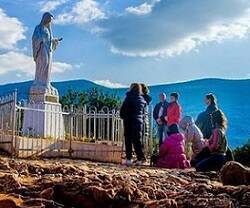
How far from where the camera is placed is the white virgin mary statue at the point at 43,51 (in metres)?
18.5

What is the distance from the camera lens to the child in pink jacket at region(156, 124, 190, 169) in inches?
443

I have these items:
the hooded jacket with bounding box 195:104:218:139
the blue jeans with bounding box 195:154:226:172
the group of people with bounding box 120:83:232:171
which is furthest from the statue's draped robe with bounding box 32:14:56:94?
the blue jeans with bounding box 195:154:226:172

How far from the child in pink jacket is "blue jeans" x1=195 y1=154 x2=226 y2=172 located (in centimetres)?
87

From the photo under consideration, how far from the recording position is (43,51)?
1877 centimetres

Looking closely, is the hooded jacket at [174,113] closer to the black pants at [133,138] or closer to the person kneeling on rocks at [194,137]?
the person kneeling on rocks at [194,137]

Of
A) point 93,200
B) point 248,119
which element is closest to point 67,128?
point 93,200

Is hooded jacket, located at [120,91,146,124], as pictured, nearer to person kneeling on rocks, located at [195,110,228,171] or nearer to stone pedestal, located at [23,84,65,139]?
person kneeling on rocks, located at [195,110,228,171]

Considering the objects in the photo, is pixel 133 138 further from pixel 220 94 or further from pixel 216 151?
pixel 220 94

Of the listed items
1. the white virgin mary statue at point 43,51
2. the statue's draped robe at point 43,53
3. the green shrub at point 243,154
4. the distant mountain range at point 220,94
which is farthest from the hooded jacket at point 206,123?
the distant mountain range at point 220,94

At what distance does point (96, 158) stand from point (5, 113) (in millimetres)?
2411

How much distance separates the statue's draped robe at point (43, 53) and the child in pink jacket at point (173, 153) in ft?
24.7

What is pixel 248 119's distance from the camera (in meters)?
33.2

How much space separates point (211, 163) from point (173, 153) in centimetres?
127

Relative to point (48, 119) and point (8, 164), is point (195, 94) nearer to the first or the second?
point (48, 119)
